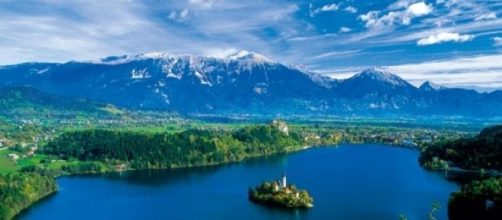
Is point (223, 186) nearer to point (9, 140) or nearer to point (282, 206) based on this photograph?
point (282, 206)

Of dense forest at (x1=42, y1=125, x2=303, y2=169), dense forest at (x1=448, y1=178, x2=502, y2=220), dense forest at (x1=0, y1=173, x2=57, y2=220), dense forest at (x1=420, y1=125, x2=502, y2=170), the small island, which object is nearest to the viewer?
dense forest at (x1=448, y1=178, x2=502, y2=220)

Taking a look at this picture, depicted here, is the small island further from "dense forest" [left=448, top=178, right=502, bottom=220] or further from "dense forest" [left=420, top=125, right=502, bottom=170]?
"dense forest" [left=420, top=125, right=502, bottom=170]

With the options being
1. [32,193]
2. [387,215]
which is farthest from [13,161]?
[387,215]

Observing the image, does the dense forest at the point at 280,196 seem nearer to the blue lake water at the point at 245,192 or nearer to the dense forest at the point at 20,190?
the blue lake water at the point at 245,192

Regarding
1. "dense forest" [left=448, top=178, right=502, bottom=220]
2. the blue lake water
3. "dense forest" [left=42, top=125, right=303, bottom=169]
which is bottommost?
the blue lake water

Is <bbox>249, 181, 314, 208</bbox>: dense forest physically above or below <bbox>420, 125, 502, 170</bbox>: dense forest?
below

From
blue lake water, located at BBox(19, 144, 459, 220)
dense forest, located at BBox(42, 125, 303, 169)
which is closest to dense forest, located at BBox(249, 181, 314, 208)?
blue lake water, located at BBox(19, 144, 459, 220)

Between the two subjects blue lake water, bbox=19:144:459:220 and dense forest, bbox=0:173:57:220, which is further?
blue lake water, bbox=19:144:459:220

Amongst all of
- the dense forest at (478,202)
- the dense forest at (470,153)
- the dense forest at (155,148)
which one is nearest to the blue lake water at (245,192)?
the dense forest at (478,202)
